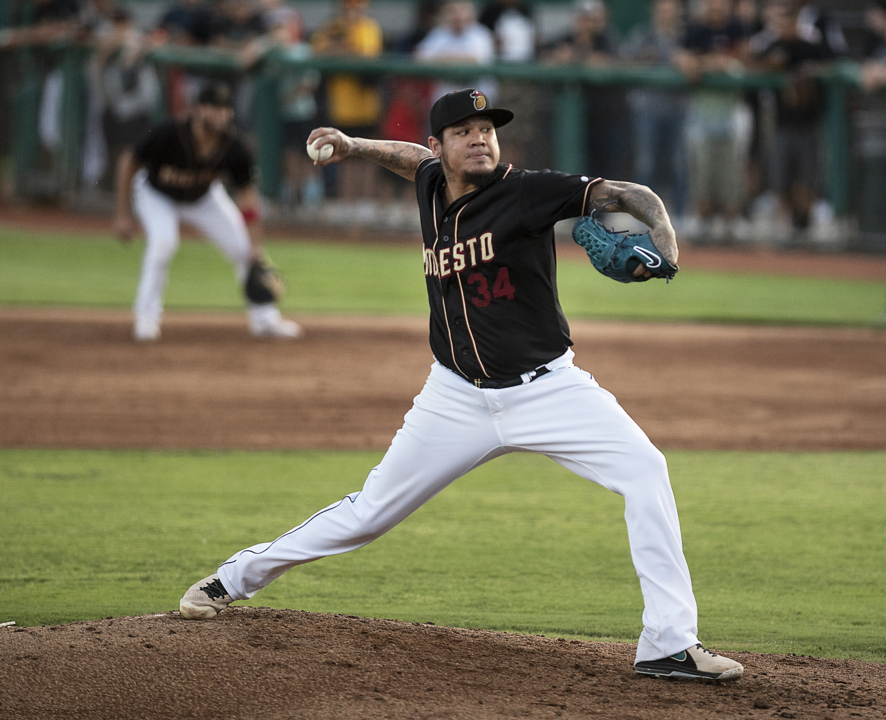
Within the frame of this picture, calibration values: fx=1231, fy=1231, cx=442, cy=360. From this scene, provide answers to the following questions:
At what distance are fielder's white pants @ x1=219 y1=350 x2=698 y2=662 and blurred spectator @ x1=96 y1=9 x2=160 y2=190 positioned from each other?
13.0 metres

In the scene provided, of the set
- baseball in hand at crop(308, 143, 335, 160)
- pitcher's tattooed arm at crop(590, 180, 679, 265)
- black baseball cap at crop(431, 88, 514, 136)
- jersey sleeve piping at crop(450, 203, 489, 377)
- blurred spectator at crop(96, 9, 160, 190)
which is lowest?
jersey sleeve piping at crop(450, 203, 489, 377)

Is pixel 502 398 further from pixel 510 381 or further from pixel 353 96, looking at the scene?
pixel 353 96

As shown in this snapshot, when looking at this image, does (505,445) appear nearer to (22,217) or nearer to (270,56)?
(270,56)

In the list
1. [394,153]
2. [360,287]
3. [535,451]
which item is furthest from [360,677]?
[360,287]

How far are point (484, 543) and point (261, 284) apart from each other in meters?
5.05

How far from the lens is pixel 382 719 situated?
3.46m

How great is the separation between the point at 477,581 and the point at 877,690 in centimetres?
172

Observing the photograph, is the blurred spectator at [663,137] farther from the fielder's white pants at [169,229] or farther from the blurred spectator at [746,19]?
the fielder's white pants at [169,229]

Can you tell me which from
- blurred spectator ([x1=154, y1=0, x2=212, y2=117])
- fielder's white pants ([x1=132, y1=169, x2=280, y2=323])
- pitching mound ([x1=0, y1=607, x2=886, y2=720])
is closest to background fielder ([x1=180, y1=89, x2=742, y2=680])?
pitching mound ([x1=0, y1=607, x2=886, y2=720])

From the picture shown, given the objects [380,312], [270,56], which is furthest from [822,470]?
[270,56]

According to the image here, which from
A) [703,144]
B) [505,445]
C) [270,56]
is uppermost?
[270,56]

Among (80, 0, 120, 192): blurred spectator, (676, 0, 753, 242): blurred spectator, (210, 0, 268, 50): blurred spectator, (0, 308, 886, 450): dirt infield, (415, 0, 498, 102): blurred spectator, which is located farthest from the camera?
(80, 0, 120, 192): blurred spectator

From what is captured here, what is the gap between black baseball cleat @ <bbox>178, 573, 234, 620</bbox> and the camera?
4223 millimetres

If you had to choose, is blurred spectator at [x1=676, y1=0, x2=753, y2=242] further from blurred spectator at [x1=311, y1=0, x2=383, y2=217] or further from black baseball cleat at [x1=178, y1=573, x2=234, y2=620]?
black baseball cleat at [x1=178, y1=573, x2=234, y2=620]
